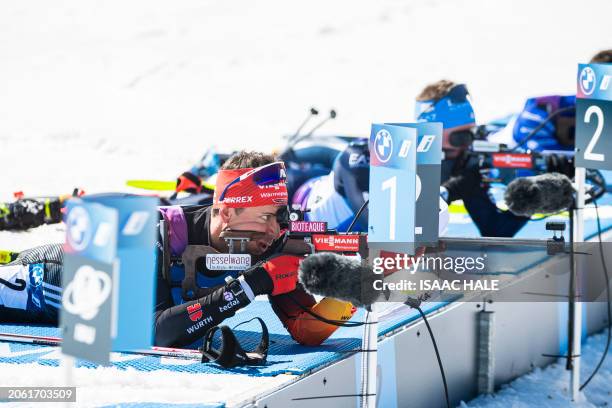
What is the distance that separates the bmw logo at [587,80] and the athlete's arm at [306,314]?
1.53 meters

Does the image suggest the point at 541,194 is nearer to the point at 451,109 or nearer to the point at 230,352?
the point at 230,352

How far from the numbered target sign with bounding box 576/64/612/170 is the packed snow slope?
678cm

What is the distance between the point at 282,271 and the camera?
12.7 ft

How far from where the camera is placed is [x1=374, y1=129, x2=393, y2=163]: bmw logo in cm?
338

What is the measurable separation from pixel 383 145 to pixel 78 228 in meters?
1.29

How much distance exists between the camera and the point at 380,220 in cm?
340

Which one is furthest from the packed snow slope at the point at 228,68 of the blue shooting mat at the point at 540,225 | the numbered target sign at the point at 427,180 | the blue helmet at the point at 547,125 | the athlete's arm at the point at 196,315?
the numbered target sign at the point at 427,180

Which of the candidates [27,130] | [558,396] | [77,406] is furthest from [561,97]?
[27,130]

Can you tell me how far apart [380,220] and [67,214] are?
1.27 m

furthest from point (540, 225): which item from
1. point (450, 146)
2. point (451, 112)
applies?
point (451, 112)

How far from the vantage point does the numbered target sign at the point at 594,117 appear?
4.55m

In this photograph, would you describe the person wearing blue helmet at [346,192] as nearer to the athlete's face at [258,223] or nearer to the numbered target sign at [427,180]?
the athlete's face at [258,223]

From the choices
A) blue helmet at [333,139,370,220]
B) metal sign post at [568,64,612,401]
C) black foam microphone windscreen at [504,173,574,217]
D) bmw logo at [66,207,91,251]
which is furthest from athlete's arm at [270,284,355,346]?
blue helmet at [333,139,370,220]

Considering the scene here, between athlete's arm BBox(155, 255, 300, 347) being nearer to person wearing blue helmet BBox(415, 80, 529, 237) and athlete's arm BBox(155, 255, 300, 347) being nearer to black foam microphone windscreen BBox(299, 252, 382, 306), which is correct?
black foam microphone windscreen BBox(299, 252, 382, 306)
